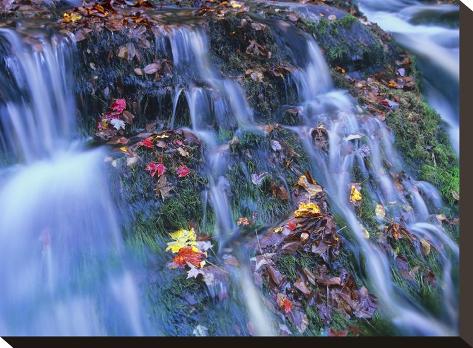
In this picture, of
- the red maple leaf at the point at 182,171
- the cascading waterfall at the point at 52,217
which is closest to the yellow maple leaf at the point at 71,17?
the cascading waterfall at the point at 52,217

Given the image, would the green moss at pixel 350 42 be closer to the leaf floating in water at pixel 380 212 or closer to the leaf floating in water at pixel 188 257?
Answer: the leaf floating in water at pixel 380 212

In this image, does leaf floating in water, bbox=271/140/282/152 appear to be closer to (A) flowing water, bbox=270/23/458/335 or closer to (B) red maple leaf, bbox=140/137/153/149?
(A) flowing water, bbox=270/23/458/335

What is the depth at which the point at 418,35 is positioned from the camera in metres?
4.04

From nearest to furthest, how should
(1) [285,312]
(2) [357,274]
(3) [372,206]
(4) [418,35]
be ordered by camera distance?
1. (1) [285,312]
2. (2) [357,274]
3. (3) [372,206]
4. (4) [418,35]

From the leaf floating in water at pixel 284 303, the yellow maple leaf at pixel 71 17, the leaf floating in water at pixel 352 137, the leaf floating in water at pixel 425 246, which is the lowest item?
the leaf floating in water at pixel 284 303

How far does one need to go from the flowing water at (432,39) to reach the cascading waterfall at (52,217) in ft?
7.66

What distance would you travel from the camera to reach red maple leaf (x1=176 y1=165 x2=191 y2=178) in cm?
330

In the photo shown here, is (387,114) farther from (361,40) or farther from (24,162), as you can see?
(24,162)

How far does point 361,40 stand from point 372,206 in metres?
1.39

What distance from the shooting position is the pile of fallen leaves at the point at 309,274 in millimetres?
3049

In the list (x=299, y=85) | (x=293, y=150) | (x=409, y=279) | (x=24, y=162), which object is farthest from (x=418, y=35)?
(x=24, y=162)

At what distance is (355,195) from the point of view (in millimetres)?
3465

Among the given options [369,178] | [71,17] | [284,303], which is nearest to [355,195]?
[369,178]

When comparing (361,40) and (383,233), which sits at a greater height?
(361,40)
